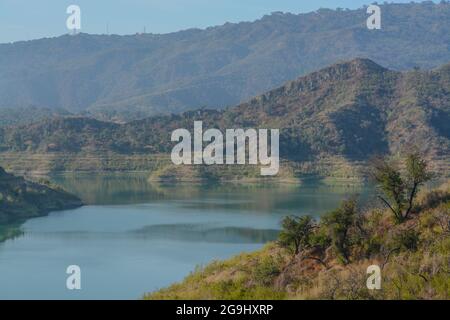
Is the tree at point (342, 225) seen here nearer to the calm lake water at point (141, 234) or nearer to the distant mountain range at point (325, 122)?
the calm lake water at point (141, 234)

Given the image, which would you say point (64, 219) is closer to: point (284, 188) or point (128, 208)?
point (128, 208)

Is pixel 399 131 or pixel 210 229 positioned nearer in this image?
pixel 210 229

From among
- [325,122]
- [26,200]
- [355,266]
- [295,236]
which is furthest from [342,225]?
[325,122]

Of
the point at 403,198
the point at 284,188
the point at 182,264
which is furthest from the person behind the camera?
the point at 284,188

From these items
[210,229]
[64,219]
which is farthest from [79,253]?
[64,219]

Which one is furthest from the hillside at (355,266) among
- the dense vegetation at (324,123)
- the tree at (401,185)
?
the dense vegetation at (324,123)

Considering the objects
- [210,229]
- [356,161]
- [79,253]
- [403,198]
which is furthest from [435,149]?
[403,198]
